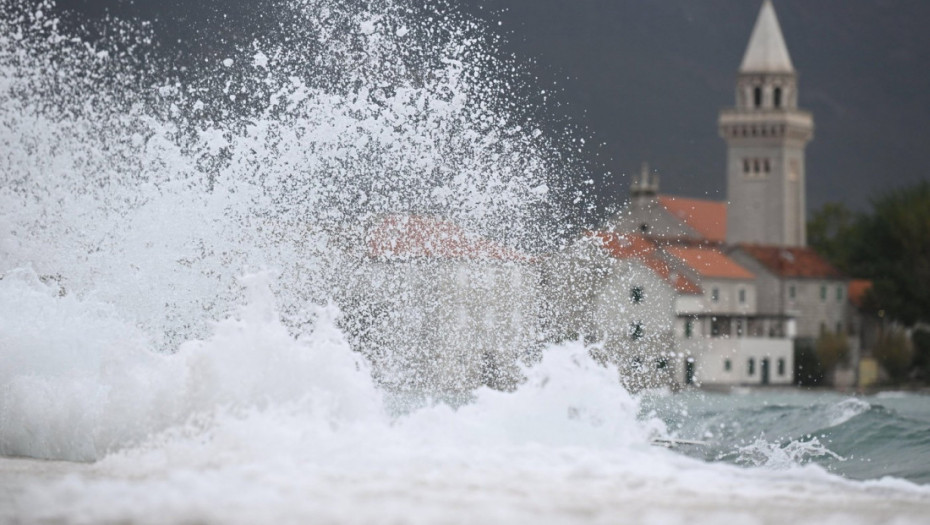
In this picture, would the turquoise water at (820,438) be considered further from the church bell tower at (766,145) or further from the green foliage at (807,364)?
the church bell tower at (766,145)

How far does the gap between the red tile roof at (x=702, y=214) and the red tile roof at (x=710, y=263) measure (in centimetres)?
914

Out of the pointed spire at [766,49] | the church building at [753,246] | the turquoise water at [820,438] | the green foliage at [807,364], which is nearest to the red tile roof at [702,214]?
the church building at [753,246]

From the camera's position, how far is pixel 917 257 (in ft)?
274

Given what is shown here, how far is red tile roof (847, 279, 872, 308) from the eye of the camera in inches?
3462

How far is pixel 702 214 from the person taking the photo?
105 m

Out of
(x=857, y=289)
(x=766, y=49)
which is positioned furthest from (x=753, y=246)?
(x=766, y=49)

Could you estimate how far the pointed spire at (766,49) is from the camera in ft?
352

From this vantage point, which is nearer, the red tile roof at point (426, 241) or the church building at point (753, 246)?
the red tile roof at point (426, 241)

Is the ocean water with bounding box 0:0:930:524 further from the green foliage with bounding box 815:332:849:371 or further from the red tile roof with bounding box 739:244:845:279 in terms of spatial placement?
the red tile roof with bounding box 739:244:845:279

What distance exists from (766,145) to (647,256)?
1463 inches

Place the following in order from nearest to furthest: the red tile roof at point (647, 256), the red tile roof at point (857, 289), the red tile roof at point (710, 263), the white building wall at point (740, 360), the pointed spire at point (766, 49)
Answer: the red tile roof at point (647, 256) → the white building wall at point (740, 360) → the red tile roof at point (710, 263) → the red tile roof at point (857, 289) → the pointed spire at point (766, 49)

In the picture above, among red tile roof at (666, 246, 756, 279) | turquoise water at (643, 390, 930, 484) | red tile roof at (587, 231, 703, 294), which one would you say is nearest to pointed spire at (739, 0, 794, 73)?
red tile roof at (666, 246, 756, 279)

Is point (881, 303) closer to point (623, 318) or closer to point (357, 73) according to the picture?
point (623, 318)

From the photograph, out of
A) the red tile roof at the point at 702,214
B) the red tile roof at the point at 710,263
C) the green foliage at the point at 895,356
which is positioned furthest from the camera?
the red tile roof at the point at 702,214
